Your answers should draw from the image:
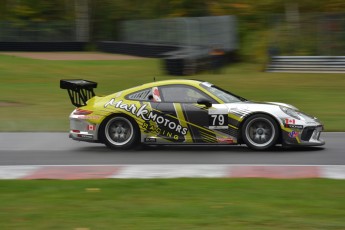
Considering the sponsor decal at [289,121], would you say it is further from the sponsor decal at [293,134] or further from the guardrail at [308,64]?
the guardrail at [308,64]

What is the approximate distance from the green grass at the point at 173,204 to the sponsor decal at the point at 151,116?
3.38 metres

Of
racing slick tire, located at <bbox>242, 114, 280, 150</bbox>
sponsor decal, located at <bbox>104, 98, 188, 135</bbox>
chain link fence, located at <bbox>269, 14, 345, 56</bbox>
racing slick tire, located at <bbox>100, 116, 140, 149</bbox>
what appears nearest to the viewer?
racing slick tire, located at <bbox>242, 114, 280, 150</bbox>

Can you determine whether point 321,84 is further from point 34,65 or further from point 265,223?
point 265,223

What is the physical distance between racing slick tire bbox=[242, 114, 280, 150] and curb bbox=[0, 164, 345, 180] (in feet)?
5.11

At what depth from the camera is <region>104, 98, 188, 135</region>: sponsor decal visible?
13.0 metres

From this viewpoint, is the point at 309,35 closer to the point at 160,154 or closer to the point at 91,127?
the point at 91,127

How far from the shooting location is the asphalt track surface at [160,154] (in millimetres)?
11961

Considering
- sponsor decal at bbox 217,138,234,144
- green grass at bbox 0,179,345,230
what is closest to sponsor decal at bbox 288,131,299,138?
sponsor decal at bbox 217,138,234,144

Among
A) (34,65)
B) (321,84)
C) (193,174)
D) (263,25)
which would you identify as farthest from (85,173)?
(263,25)

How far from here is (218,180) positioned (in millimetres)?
9719

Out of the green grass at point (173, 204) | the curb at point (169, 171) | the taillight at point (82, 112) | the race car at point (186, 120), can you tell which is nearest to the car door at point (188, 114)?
the race car at point (186, 120)

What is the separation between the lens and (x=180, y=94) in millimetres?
13180

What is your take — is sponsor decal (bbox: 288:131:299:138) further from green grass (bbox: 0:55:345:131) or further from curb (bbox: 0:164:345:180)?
green grass (bbox: 0:55:345:131)

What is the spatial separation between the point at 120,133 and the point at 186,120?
4.03 feet
